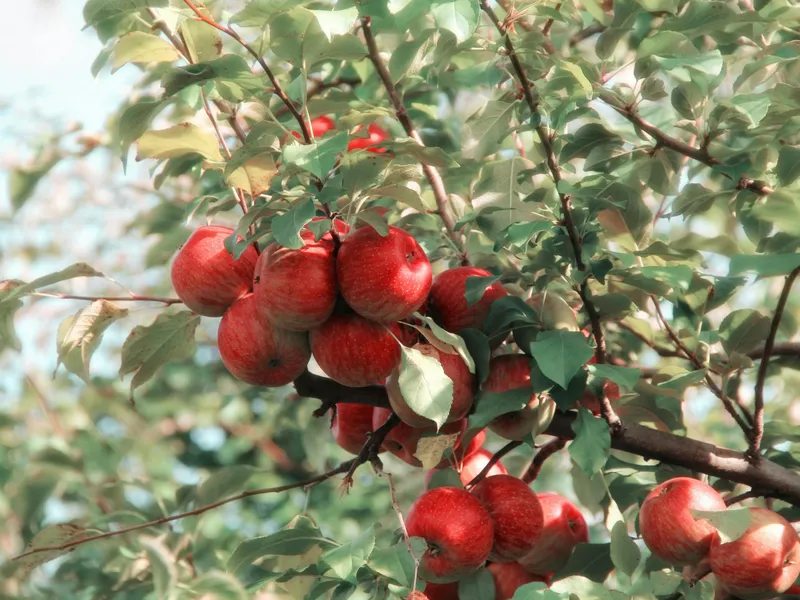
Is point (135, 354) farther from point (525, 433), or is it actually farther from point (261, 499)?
point (261, 499)

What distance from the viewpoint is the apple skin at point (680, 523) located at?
1335mm

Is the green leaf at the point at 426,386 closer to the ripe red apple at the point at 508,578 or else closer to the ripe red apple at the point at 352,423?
the ripe red apple at the point at 352,423

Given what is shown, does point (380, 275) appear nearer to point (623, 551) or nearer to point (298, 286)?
point (298, 286)

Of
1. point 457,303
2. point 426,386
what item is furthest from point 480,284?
point 426,386

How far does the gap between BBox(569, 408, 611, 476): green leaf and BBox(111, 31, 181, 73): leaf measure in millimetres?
767

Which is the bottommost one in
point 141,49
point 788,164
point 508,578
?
point 508,578

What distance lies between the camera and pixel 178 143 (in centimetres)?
139

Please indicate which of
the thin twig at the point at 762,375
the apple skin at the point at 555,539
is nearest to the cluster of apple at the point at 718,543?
the thin twig at the point at 762,375

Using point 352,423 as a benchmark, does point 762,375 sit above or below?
above

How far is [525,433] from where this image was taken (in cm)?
145

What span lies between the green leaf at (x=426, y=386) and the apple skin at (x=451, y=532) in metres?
Result: 0.21

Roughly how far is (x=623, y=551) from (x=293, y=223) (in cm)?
65

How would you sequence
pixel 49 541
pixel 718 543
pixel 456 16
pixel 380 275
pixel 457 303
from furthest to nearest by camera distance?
pixel 49 541 < pixel 457 303 < pixel 718 543 < pixel 380 275 < pixel 456 16

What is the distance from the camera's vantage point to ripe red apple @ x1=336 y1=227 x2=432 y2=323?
4.05 ft
